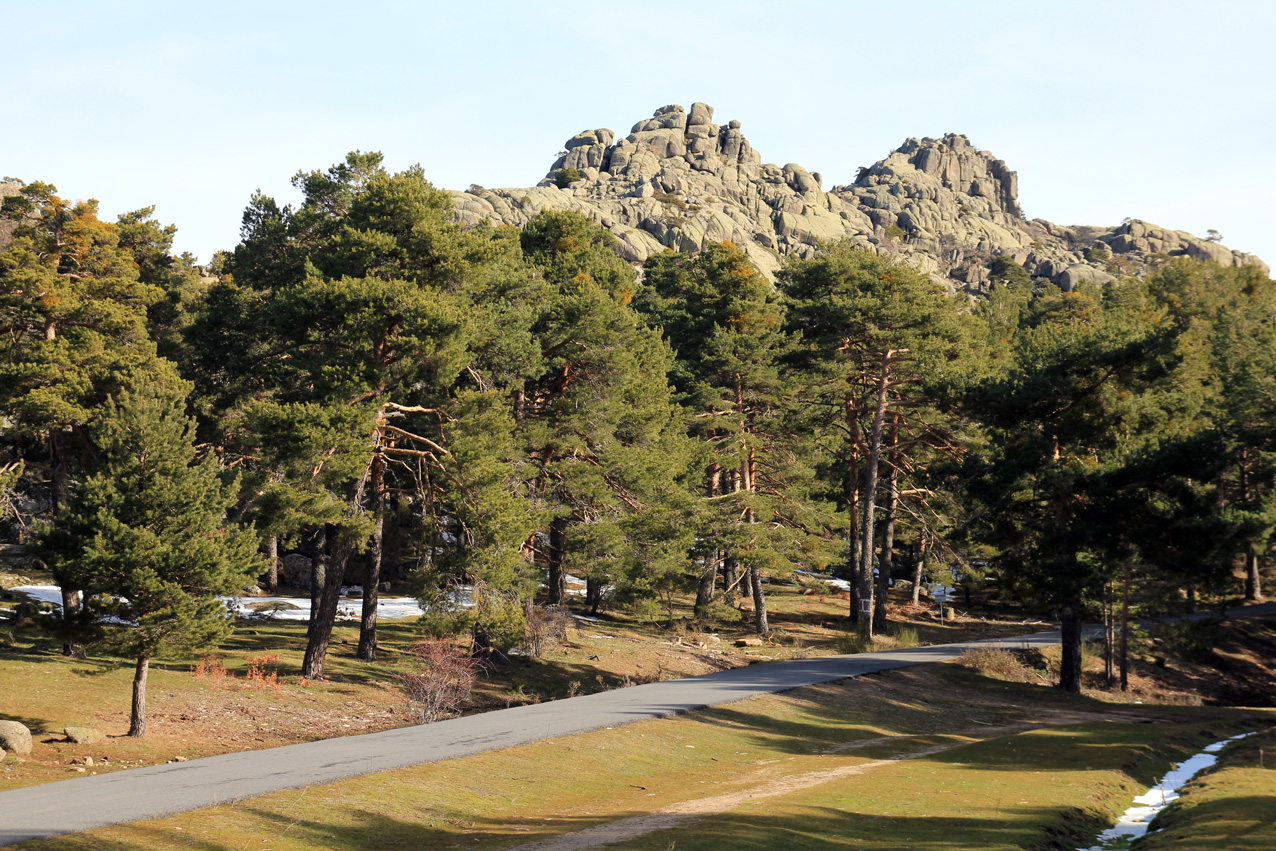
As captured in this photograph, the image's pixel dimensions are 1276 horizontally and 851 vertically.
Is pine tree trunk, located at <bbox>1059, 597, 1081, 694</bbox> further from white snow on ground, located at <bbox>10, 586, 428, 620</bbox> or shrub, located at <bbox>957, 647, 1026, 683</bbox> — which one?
white snow on ground, located at <bbox>10, 586, 428, 620</bbox>

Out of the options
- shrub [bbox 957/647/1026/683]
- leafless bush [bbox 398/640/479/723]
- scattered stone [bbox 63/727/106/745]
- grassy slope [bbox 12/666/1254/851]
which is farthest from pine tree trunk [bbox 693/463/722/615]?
scattered stone [bbox 63/727/106/745]

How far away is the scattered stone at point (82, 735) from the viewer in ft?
59.5

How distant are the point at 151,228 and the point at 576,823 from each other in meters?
28.6

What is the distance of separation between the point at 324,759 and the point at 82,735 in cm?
652

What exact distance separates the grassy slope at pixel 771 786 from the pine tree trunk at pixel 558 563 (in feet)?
33.4

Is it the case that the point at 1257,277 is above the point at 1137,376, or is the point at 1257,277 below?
above

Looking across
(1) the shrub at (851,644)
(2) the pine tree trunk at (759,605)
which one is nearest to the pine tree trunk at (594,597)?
(2) the pine tree trunk at (759,605)

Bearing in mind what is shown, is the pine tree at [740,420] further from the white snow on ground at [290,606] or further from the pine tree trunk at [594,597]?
the white snow on ground at [290,606]

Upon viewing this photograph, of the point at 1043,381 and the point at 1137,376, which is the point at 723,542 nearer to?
the point at 1043,381

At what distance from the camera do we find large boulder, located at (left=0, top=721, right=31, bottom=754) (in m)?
16.8

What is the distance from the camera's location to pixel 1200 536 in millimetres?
26250

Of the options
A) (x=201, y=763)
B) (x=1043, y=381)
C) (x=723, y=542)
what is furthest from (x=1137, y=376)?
(x=201, y=763)

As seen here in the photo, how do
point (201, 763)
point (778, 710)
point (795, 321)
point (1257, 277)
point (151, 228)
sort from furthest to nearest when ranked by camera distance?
point (1257, 277), point (795, 321), point (151, 228), point (778, 710), point (201, 763)

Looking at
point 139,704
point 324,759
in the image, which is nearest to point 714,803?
point 324,759
